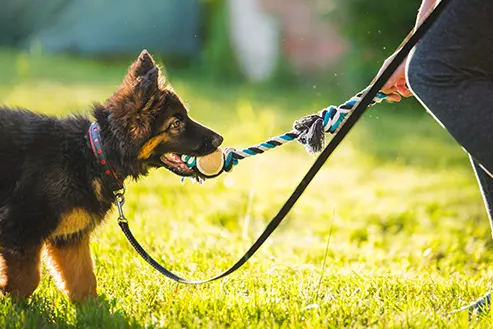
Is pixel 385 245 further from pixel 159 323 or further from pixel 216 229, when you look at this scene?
pixel 159 323

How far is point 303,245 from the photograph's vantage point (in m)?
5.92

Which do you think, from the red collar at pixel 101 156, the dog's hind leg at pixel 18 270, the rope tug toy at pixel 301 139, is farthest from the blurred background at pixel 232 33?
the dog's hind leg at pixel 18 270

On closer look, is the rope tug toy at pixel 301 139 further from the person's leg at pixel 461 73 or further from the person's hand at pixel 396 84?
the person's leg at pixel 461 73

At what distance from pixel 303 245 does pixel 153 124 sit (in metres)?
2.46

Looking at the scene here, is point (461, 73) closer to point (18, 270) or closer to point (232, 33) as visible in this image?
point (18, 270)

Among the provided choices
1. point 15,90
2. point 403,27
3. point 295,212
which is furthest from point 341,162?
point 15,90

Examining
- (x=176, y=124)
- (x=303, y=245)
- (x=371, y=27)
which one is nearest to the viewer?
(x=176, y=124)

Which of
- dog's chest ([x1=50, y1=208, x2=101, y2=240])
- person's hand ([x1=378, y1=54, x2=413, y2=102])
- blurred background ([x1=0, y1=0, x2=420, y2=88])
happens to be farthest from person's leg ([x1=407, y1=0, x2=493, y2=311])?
blurred background ([x1=0, y1=0, x2=420, y2=88])

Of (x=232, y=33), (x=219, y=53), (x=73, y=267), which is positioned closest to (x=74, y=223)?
(x=73, y=267)

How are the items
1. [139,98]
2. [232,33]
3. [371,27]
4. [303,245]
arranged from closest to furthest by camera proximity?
[139,98]
[303,245]
[371,27]
[232,33]

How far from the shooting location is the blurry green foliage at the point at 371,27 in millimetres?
15477

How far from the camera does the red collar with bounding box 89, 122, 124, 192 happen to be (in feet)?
12.2

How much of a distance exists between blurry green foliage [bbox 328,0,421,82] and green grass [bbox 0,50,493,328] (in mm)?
3052

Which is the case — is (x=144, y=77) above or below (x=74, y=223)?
above
